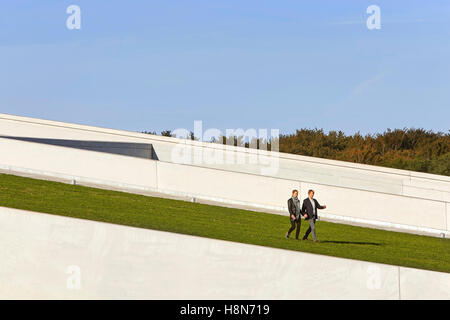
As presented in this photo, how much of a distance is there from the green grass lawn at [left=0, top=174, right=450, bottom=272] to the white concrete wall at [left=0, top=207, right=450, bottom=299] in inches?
113

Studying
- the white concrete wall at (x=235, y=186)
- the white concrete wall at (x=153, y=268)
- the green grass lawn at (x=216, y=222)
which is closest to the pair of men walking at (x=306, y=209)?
the green grass lawn at (x=216, y=222)

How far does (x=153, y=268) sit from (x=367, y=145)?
54543 millimetres

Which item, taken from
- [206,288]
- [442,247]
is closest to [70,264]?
[206,288]

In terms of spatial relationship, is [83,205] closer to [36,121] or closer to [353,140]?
[36,121]

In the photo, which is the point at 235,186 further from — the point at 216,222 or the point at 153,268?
the point at 153,268

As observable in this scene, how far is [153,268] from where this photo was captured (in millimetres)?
13828

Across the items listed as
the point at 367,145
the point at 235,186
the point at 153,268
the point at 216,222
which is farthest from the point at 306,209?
the point at 367,145

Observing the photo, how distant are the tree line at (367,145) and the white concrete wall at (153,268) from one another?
4629 centimetres

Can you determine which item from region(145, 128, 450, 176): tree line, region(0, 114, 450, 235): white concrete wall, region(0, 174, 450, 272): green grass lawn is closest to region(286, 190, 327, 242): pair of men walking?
region(0, 174, 450, 272): green grass lawn

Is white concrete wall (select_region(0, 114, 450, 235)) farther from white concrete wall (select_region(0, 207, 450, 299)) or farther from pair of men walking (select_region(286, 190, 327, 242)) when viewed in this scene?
white concrete wall (select_region(0, 207, 450, 299))

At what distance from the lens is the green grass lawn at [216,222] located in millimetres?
18219

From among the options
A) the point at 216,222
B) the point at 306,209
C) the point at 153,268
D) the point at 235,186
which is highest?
the point at 235,186

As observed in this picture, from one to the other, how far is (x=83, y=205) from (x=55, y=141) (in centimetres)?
1228

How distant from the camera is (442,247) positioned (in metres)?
22.5
